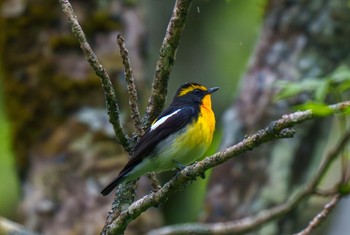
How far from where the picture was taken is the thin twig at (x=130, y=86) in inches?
119

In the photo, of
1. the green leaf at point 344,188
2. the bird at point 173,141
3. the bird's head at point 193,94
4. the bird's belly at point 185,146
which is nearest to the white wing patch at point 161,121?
the bird at point 173,141

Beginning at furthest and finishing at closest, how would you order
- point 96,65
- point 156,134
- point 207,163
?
1. point 156,134
2. point 96,65
3. point 207,163

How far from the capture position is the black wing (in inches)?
130

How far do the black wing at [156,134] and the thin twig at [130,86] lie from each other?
8cm

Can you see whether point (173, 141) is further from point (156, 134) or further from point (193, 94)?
point (193, 94)

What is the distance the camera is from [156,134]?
11.6ft

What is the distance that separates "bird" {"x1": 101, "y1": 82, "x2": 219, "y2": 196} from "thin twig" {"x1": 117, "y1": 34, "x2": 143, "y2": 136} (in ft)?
0.23

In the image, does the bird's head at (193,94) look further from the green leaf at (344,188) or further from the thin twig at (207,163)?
the thin twig at (207,163)

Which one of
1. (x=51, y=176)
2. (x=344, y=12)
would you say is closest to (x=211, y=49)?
(x=344, y=12)

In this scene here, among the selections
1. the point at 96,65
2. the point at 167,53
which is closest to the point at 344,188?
the point at 167,53

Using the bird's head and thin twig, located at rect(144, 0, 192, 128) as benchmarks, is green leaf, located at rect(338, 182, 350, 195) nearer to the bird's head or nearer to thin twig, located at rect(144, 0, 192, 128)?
the bird's head

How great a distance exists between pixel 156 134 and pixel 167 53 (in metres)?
0.60

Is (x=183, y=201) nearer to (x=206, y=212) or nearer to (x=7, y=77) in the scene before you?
(x=206, y=212)

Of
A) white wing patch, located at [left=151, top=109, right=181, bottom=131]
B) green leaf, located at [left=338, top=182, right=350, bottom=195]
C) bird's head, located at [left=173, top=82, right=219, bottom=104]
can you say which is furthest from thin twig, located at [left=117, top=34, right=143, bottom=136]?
green leaf, located at [left=338, top=182, right=350, bottom=195]
